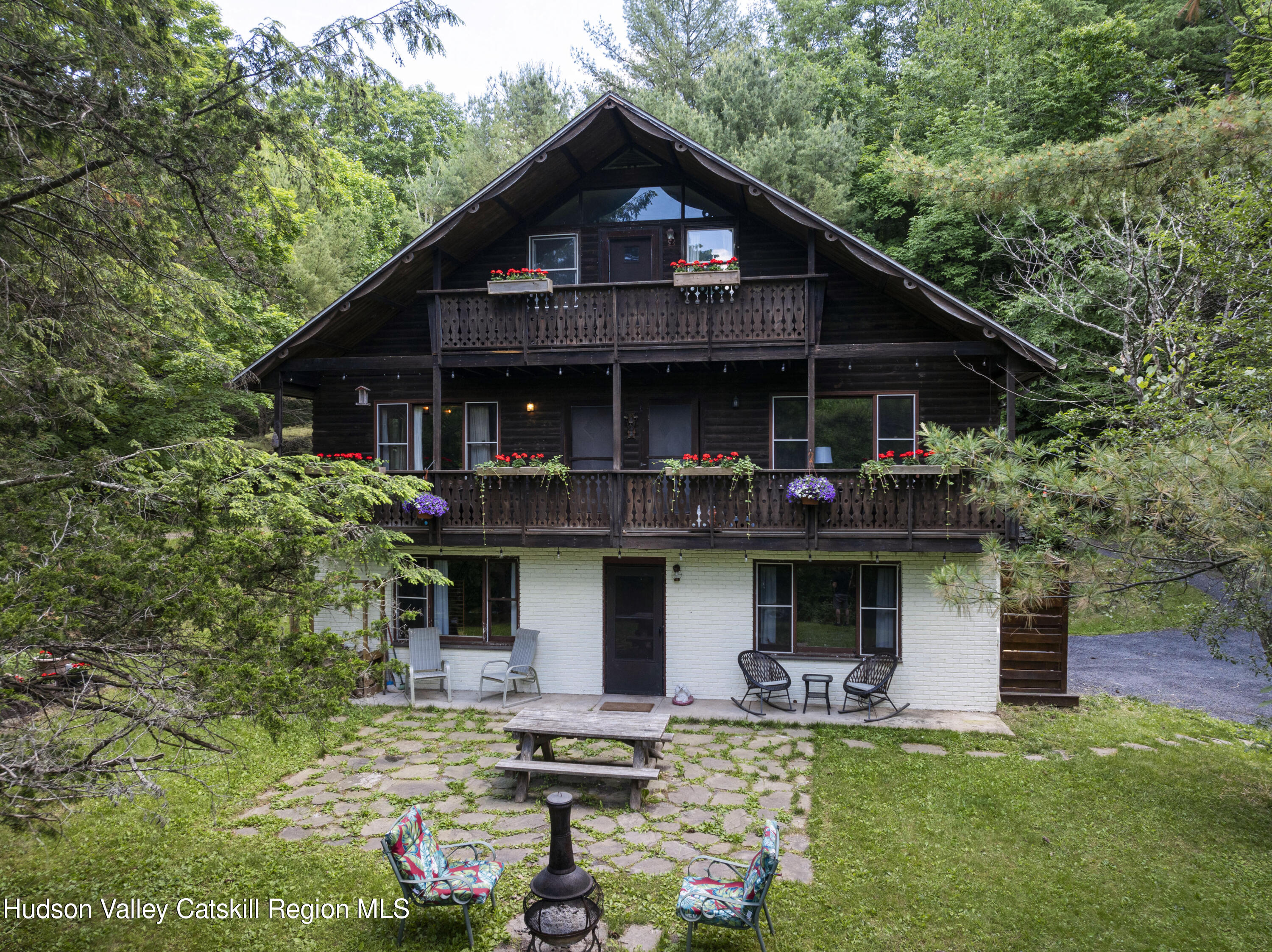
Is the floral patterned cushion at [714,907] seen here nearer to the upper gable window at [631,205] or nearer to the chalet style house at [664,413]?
the chalet style house at [664,413]

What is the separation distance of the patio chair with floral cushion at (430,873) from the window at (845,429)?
28.6ft

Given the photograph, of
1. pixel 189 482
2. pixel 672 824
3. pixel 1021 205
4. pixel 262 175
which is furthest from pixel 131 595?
pixel 1021 205

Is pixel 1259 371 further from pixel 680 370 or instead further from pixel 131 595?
pixel 131 595

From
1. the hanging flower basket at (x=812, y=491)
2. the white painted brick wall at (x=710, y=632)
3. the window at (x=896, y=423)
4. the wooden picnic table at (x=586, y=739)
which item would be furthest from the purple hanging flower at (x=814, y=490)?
the wooden picnic table at (x=586, y=739)

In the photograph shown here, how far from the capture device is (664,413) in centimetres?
1314

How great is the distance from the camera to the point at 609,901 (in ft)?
19.8

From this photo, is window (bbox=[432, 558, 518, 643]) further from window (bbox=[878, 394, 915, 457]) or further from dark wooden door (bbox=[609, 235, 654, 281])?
window (bbox=[878, 394, 915, 457])

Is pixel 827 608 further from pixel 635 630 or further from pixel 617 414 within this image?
pixel 617 414

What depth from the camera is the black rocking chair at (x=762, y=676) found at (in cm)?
1125

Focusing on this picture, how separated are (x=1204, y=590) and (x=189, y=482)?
75.8 feet

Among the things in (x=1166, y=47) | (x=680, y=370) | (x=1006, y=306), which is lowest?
(x=680, y=370)

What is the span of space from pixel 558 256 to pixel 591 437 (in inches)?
135

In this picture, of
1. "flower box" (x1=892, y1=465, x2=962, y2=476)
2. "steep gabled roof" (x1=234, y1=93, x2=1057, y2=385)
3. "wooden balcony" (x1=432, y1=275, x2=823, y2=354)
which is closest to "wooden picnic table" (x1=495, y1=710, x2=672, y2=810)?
"flower box" (x1=892, y1=465, x2=962, y2=476)

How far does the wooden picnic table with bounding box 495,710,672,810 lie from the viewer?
802 cm
